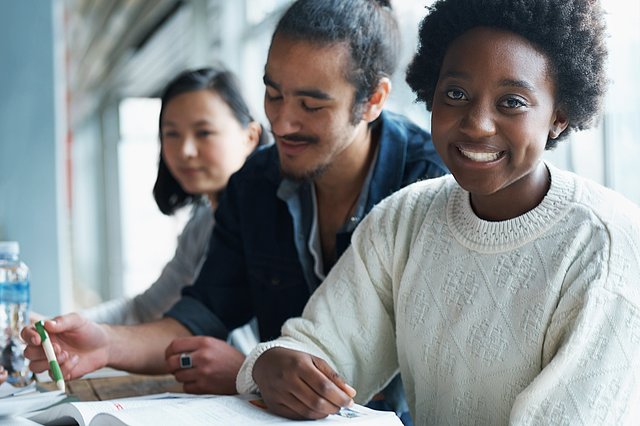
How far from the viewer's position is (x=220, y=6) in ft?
17.3

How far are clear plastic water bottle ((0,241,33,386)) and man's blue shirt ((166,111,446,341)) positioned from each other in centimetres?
29

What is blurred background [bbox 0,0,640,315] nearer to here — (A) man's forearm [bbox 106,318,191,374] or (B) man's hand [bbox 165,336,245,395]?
(B) man's hand [bbox 165,336,245,395]

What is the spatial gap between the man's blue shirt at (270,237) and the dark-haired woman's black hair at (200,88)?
0.55 m

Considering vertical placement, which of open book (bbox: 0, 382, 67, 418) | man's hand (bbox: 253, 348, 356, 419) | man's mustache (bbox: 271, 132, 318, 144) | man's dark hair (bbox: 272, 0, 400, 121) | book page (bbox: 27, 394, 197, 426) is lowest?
open book (bbox: 0, 382, 67, 418)

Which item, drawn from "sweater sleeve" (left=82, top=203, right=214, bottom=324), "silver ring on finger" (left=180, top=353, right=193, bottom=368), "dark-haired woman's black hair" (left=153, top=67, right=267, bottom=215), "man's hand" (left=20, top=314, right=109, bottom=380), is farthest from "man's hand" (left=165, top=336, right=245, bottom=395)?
"dark-haired woman's black hair" (left=153, top=67, right=267, bottom=215)

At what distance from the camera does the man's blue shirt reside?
1.53 meters

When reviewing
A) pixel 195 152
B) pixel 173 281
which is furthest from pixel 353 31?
pixel 173 281

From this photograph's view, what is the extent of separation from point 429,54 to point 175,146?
1185 mm

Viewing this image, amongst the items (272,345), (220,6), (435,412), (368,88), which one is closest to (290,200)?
(368,88)

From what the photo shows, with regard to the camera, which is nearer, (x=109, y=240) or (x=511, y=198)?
(x=511, y=198)

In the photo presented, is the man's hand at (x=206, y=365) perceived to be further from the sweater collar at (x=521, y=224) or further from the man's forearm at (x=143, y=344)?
the sweater collar at (x=521, y=224)

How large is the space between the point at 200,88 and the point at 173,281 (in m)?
0.50

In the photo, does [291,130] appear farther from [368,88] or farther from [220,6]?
[220,6]

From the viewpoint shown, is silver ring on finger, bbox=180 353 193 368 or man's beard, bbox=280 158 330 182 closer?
silver ring on finger, bbox=180 353 193 368
